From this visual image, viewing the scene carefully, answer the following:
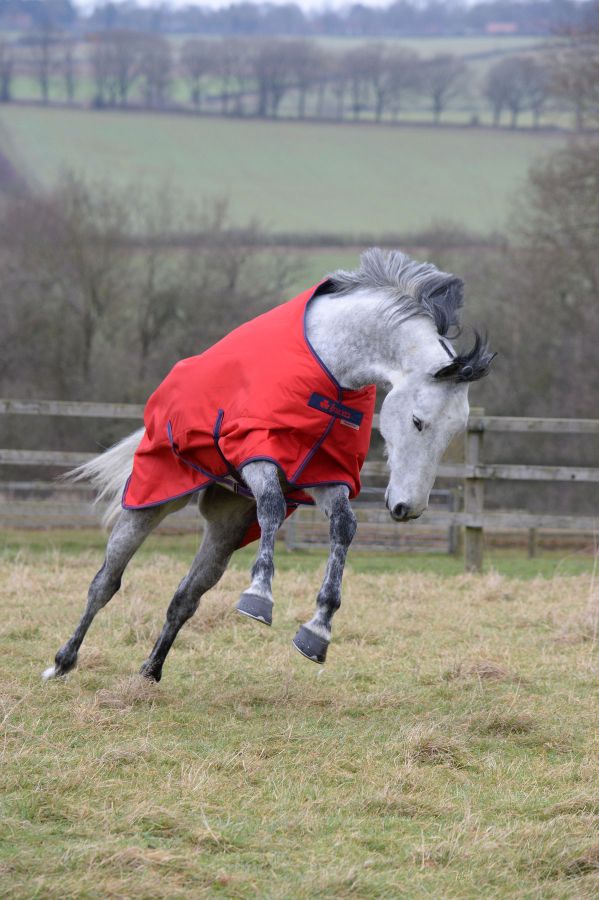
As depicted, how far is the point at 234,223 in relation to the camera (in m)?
38.4

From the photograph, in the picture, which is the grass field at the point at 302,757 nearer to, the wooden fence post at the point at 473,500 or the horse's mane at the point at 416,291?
the horse's mane at the point at 416,291

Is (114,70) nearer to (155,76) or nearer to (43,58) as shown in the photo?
(155,76)

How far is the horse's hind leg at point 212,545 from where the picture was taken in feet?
17.8

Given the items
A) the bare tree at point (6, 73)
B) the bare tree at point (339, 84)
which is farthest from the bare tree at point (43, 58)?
the bare tree at point (339, 84)

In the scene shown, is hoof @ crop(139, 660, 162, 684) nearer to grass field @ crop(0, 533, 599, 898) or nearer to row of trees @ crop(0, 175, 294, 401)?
grass field @ crop(0, 533, 599, 898)

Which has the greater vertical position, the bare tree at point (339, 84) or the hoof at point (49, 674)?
the hoof at point (49, 674)

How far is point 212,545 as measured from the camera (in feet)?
18.0

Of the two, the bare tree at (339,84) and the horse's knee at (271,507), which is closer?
the horse's knee at (271,507)

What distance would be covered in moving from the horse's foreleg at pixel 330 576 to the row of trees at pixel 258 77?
168 ft

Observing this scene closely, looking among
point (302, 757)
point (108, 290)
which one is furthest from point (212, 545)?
point (108, 290)

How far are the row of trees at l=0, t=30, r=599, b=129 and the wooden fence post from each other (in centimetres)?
4640

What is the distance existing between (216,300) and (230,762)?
28.3m

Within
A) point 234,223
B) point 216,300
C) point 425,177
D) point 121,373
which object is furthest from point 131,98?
point 121,373

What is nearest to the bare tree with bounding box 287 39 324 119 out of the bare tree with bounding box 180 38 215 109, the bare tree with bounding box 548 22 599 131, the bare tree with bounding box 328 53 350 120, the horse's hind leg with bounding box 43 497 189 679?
the bare tree with bounding box 328 53 350 120
